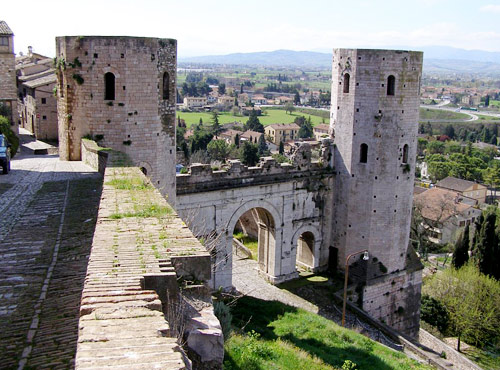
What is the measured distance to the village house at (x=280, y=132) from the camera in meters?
97.2

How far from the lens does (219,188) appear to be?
2062 cm

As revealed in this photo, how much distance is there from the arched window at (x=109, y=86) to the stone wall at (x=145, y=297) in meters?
6.87

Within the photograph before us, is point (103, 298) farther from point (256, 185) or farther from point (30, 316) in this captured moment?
point (256, 185)

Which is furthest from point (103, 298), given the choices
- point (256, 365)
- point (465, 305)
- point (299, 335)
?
point (465, 305)

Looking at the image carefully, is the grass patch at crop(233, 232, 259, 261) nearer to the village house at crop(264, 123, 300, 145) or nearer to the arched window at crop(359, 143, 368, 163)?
the arched window at crop(359, 143, 368, 163)

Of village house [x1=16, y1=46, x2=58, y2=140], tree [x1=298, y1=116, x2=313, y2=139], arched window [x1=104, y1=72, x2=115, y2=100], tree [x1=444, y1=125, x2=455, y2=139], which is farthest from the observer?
tree [x1=444, y1=125, x2=455, y2=139]

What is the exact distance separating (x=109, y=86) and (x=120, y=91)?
476mm

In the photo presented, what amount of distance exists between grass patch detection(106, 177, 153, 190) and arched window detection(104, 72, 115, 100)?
4590 mm

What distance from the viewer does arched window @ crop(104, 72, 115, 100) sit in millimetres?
14830

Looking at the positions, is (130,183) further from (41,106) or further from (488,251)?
(488,251)

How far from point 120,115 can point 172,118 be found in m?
1.74

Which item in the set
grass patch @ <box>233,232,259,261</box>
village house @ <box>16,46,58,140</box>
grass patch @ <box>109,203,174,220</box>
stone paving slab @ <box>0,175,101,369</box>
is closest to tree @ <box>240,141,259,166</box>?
village house @ <box>16,46,58,140</box>

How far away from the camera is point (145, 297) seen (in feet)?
17.0

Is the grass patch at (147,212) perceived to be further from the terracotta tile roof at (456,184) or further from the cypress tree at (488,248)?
the terracotta tile roof at (456,184)
